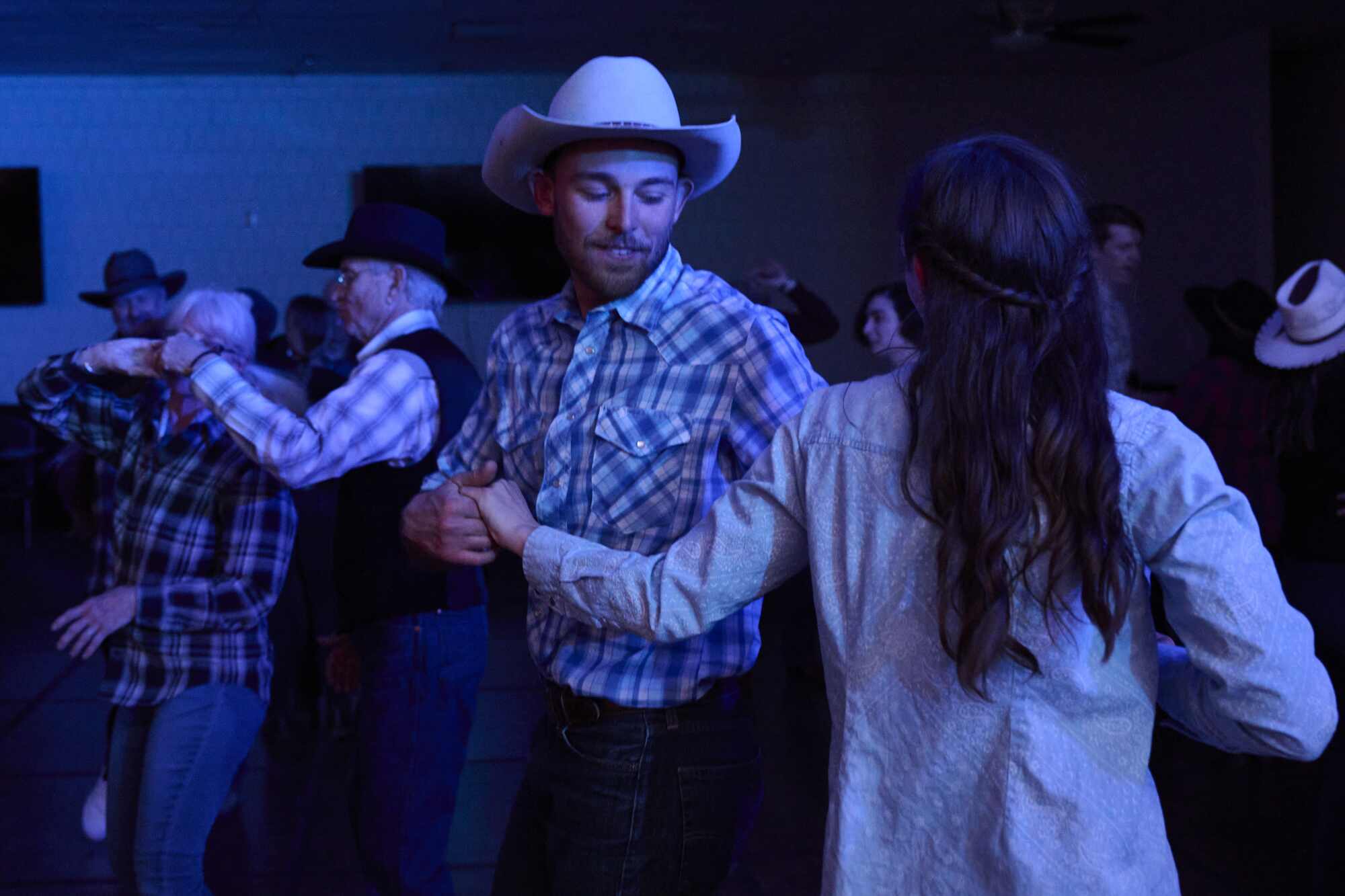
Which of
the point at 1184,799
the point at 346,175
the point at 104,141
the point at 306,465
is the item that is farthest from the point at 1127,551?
the point at 104,141

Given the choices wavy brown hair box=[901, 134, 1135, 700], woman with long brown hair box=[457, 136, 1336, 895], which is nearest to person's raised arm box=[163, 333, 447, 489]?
woman with long brown hair box=[457, 136, 1336, 895]

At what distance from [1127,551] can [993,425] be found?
0.16m

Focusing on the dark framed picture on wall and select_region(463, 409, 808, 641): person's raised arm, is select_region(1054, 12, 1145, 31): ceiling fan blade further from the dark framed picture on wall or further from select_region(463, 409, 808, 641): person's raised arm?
the dark framed picture on wall

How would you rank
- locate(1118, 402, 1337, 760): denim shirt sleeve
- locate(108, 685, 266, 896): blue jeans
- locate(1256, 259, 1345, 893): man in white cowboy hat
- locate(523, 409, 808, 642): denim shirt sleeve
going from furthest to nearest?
1. locate(1256, 259, 1345, 893): man in white cowboy hat
2. locate(108, 685, 266, 896): blue jeans
3. locate(523, 409, 808, 642): denim shirt sleeve
4. locate(1118, 402, 1337, 760): denim shirt sleeve

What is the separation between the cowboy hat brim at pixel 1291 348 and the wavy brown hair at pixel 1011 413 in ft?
7.92

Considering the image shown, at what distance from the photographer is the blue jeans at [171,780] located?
2.22m

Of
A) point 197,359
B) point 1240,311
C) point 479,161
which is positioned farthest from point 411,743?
point 479,161

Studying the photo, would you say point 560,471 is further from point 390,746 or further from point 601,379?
point 390,746

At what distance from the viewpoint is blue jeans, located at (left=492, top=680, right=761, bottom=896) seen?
1657 millimetres

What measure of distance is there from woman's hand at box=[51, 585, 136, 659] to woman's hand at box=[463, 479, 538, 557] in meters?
1.03

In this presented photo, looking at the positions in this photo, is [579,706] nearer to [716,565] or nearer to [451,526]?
[451,526]

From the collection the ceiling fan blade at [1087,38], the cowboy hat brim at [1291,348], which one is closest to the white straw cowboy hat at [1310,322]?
the cowboy hat brim at [1291,348]

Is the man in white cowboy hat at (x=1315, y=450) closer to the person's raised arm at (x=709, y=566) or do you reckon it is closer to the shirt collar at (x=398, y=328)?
the shirt collar at (x=398, y=328)

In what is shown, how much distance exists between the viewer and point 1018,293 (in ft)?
3.86
